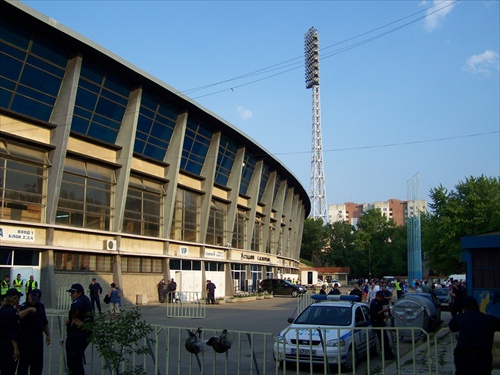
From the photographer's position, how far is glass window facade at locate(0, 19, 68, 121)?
26.2 m

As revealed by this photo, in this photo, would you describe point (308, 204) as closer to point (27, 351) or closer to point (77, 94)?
point (77, 94)

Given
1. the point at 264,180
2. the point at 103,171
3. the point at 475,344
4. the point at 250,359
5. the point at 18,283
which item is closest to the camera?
the point at 475,344

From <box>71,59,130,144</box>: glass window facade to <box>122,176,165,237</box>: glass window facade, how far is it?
3.88 metres

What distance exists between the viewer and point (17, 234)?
26453 mm

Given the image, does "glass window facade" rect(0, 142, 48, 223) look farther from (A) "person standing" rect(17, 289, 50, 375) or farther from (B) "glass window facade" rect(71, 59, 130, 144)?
(A) "person standing" rect(17, 289, 50, 375)

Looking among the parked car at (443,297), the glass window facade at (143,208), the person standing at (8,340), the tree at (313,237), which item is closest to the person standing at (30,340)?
the person standing at (8,340)

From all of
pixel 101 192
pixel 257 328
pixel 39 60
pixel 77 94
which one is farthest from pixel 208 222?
pixel 257 328

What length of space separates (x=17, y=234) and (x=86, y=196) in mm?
5266

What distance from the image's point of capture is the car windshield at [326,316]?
538 inches

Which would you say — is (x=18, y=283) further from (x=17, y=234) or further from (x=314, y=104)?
(x=314, y=104)

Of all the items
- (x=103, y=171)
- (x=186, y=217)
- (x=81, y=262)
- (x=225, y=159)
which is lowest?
(x=81, y=262)

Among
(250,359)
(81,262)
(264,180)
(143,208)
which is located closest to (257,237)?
(264,180)

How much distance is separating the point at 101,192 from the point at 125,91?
624 cm

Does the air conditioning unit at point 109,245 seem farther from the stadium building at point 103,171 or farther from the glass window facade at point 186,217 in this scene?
the glass window facade at point 186,217
